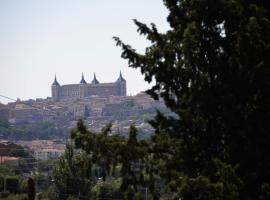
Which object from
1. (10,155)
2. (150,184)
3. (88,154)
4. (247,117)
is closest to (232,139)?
(247,117)

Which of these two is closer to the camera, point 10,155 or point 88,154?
point 88,154

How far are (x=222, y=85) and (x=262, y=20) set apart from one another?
908mm

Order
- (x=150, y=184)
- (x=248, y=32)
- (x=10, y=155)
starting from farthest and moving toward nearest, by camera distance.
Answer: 1. (x=10, y=155)
2. (x=150, y=184)
3. (x=248, y=32)

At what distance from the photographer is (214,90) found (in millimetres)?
7543

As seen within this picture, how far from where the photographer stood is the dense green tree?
7273mm

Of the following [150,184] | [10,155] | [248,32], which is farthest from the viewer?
[10,155]

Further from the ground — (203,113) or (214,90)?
(214,90)

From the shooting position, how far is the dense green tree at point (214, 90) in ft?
23.9

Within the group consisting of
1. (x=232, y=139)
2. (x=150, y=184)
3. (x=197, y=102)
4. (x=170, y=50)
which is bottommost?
(x=150, y=184)

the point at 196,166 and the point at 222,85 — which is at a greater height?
the point at 222,85

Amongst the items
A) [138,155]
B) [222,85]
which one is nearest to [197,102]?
[222,85]

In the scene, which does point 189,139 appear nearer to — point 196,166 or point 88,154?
point 196,166

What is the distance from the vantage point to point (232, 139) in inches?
294

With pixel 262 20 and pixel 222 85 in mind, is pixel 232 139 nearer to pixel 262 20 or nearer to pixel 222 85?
pixel 222 85
